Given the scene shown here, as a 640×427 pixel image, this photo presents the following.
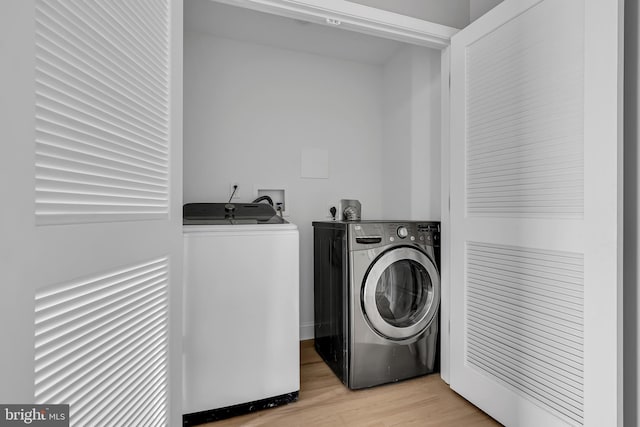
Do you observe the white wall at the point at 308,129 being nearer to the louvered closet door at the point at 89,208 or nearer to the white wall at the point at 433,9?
the white wall at the point at 433,9

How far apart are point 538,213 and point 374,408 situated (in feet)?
4.12

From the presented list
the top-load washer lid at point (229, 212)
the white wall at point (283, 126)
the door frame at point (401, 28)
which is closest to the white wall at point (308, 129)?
the white wall at point (283, 126)

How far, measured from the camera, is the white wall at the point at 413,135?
220cm

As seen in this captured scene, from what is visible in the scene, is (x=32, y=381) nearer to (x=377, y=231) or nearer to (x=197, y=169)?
(x=377, y=231)

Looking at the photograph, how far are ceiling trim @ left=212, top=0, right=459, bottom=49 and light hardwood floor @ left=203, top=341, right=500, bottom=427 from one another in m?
2.04

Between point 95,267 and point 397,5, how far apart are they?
6.11ft

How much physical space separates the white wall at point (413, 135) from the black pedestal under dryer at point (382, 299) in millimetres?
441

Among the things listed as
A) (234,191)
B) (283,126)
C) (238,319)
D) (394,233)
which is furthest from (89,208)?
(283,126)

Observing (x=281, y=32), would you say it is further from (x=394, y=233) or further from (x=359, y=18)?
(x=394, y=233)

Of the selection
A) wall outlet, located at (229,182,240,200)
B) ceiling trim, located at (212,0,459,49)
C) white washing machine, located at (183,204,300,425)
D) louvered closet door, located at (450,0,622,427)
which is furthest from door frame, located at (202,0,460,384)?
wall outlet, located at (229,182,240,200)

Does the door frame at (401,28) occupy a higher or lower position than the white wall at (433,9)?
lower

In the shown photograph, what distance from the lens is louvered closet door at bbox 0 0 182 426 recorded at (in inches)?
18.8

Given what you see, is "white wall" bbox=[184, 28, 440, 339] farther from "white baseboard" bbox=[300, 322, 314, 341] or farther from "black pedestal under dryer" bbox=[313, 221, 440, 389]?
"black pedestal under dryer" bbox=[313, 221, 440, 389]

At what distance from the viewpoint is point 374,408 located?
1609 millimetres
